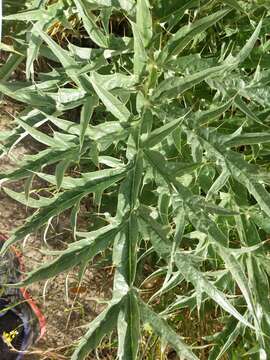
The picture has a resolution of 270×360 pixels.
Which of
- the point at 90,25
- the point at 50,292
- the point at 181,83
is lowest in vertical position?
the point at 50,292

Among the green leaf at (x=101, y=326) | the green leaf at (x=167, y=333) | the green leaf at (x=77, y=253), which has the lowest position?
the green leaf at (x=167, y=333)

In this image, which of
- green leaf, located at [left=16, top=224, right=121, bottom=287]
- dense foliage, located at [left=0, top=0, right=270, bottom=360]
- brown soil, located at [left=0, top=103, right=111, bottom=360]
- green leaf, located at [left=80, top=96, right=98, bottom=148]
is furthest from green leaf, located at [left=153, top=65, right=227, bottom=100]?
brown soil, located at [left=0, top=103, right=111, bottom=360]

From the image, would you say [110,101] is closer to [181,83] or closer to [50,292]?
[181,83]

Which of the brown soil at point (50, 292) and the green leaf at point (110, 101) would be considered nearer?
the green leaf at point (110, 101)

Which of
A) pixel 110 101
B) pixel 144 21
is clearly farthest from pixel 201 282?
pixel 144 21

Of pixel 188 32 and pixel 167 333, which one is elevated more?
pixel 188 32

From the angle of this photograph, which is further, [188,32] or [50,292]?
[50,292]

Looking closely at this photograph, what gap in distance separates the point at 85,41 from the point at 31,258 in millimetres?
727

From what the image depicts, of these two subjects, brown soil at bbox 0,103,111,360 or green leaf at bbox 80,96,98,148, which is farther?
brown soil at bbox 0,103,111,360

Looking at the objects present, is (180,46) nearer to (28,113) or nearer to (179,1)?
(179,1)

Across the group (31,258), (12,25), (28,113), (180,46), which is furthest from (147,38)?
(31,258)

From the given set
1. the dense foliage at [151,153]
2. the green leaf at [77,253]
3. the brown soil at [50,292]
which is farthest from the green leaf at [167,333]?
the brown soil at [50,292]

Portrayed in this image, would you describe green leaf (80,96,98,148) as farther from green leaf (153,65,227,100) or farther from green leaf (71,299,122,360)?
green leaf (71,299,122,360)

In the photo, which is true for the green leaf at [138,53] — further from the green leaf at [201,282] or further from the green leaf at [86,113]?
the green leaf at [201,282]
